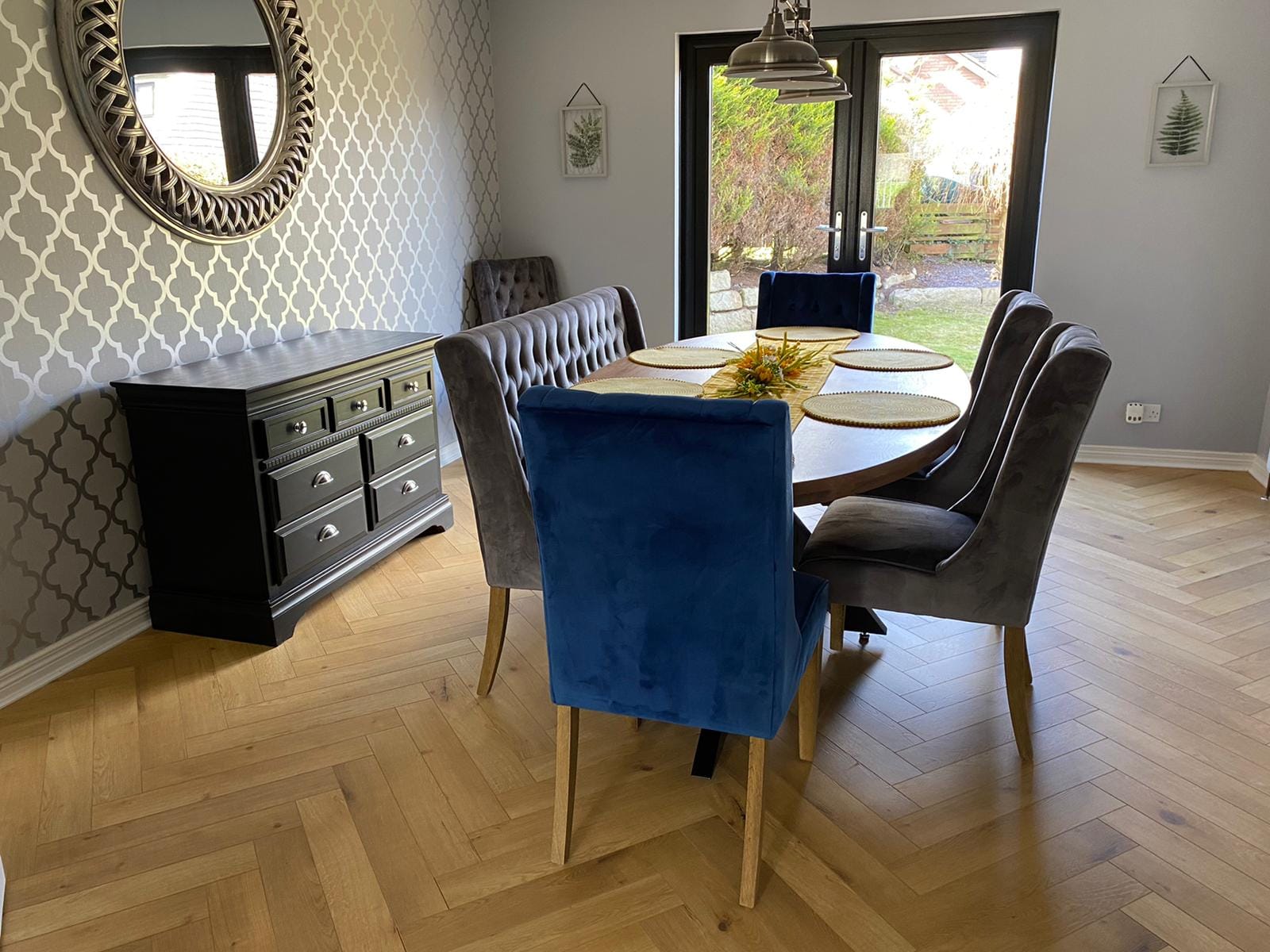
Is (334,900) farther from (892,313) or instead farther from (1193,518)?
(892,313)

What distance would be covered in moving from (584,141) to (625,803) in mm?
3809

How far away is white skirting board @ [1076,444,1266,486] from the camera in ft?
14.5

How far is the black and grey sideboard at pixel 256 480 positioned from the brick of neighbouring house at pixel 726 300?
7.64 feet

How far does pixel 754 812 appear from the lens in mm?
1759

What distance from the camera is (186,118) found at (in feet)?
9.82

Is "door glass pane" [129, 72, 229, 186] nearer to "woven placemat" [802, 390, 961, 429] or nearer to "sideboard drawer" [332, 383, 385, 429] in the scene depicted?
"sideboard drawer" [332, 383, 385, 429]

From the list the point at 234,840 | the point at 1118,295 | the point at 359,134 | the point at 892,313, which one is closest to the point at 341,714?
the point at 234,840

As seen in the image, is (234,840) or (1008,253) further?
(1008,253)

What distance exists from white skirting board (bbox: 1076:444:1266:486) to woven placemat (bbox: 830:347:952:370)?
179 centimetres

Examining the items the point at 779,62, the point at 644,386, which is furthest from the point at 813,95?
the point at 644,386

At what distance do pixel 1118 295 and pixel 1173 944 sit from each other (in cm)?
353

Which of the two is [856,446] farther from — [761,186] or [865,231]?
[761,186]

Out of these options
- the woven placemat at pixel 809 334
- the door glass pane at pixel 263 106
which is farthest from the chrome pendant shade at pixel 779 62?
the door glass pane at pixel 263 106

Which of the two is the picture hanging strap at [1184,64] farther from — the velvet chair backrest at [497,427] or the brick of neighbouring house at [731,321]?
the velvet chair backrest at [497,427]
